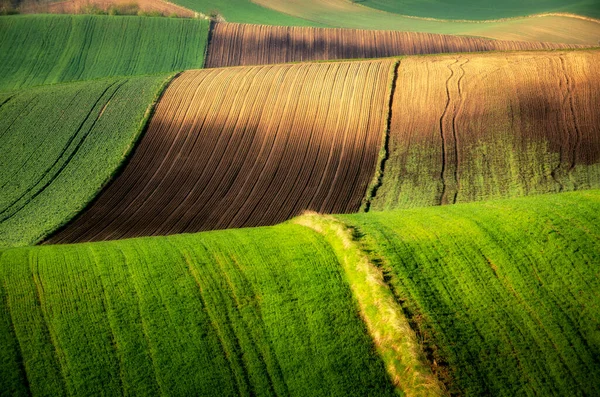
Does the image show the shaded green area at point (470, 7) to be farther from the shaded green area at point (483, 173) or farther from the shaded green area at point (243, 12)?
the shaded green area at point (483, 173)

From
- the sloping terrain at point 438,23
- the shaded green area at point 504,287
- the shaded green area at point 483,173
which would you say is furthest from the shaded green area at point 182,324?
the sloping terrain at point 438,23

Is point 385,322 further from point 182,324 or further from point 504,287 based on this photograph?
point 182,324

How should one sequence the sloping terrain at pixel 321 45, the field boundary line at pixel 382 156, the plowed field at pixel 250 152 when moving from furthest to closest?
the sloping terrain at pixel 321 45 < the field boundary line at pixel 382 156 < the plowed field at pixel 250 152

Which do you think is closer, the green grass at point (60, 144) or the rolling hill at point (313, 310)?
the rolling hill at point (313, 310)

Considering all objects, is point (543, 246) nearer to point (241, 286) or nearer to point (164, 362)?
point (241, 286)

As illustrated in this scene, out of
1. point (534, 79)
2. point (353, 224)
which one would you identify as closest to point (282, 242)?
point (353, 224)

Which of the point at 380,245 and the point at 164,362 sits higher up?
the point at 380,245

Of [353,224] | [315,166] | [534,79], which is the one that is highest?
[534,79]
